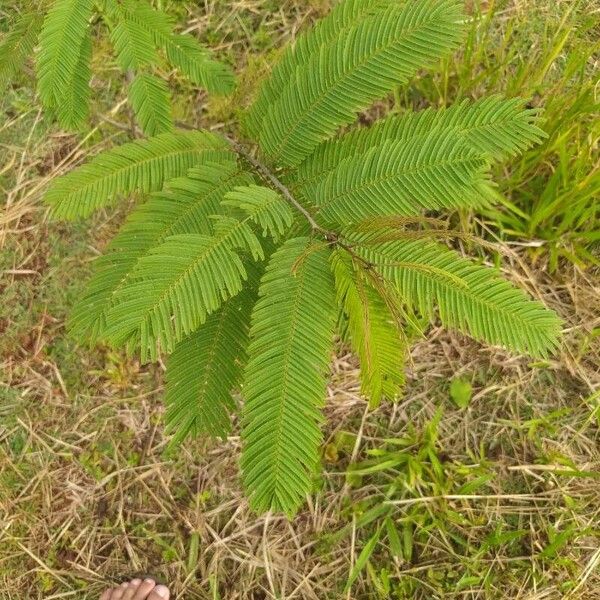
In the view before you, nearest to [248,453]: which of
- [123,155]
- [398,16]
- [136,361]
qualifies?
[123,155]

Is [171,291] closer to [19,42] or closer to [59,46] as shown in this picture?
[59,46]

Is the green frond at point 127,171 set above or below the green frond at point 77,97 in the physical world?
below

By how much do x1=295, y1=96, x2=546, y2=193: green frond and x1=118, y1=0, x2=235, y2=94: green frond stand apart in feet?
2.14

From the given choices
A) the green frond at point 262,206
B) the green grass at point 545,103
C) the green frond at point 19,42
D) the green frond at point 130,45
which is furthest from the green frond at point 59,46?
the green grass at point 545,103

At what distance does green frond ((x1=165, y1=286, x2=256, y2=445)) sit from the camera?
1448mm

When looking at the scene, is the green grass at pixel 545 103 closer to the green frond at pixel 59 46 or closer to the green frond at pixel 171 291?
the green frond at pixel 59 46

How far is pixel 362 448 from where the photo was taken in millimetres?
2975

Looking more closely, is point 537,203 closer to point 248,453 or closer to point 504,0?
point 504,0

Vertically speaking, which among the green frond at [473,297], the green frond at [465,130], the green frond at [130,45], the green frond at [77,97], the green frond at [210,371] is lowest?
the green frond at [210,371]

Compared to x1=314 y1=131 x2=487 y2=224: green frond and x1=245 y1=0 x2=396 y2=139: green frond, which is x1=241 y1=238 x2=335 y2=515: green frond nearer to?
x1=314 y1=131 x2=487 y2=224: green frond

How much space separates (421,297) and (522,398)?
1885 millimetres

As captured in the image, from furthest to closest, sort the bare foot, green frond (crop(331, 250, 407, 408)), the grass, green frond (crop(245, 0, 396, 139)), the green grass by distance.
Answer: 1. the bare foot
2. the grass
3. the green grass
4. green frond (crop(245, 0, 396, 139))
5. green frond (crop(331, 250, 407, 408))

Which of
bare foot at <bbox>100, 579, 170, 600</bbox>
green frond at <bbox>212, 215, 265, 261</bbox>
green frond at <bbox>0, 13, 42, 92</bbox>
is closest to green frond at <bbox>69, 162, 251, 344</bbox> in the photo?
green frond at <bbox>212, 215, 265, 261</bbox>

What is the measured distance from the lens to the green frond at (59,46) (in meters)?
1.61
